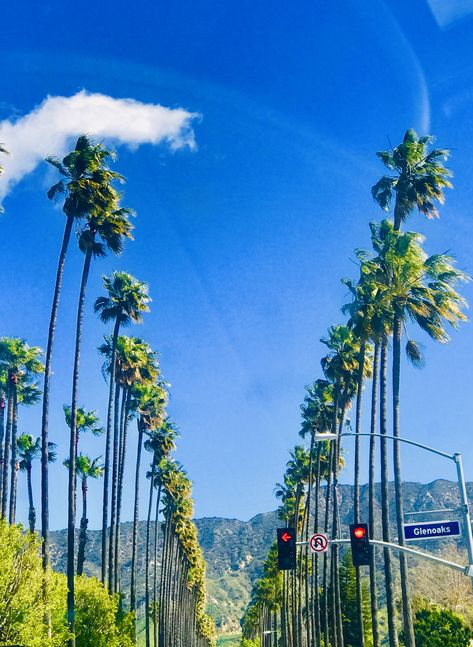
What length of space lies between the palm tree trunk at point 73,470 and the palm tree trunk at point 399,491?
47.7 feet

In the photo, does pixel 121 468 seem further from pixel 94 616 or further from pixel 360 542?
pixel 360 542

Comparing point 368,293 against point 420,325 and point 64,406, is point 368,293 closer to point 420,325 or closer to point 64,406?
point 420,325

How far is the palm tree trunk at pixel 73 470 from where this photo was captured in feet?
103

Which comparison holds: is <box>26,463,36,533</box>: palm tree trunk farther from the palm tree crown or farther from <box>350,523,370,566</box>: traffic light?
<box>350,523,370,566</box>: traffic light

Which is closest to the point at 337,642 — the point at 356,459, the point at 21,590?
the point at 356,459

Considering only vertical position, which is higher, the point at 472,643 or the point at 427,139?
the point at 427,139

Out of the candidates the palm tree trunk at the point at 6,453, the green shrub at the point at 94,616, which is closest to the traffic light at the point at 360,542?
the green shrub at the point at 94,616

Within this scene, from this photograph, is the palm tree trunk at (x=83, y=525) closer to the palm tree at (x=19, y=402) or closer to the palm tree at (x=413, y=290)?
the palm tree at (x=19, y=402)

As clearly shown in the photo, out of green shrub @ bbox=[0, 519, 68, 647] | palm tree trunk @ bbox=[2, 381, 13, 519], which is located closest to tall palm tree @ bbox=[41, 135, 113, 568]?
green shrub @ bbox=[0, 519, 68, 647]

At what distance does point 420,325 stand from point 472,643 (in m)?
50.9

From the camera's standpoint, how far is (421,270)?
30984mm

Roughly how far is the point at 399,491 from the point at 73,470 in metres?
15.4

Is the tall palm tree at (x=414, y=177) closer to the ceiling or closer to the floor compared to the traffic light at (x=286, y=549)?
closer to the ceiling

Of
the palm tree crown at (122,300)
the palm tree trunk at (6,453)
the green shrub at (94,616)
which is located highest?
the palm tree crown at (122,300)
